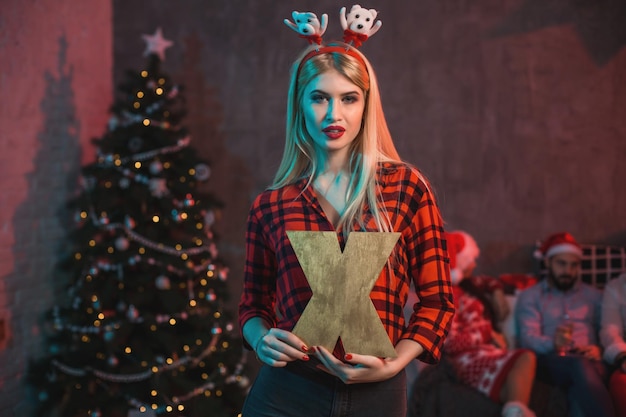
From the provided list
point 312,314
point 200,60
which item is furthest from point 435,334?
point 200,60

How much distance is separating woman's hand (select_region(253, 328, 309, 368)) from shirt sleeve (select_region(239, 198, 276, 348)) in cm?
21

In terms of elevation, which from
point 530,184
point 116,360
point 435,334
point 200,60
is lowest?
point 116,360

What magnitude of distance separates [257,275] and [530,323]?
2.70 m

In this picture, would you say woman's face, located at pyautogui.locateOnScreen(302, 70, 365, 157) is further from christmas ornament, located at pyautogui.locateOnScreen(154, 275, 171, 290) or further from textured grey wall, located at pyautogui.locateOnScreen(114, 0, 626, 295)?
textured grey wall, located at pyautogui.locateOnScreen(114, 0, 626, 295)

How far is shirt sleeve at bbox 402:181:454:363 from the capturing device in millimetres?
1429

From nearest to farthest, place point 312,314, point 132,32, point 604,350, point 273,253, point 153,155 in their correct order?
point 312,314
point 273,253
point 604,350
point 153,155
point 132,32

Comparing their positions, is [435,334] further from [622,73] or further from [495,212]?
[622,73]

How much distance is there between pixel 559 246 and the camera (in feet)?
13.0

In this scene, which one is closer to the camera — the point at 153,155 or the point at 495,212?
the point at 153,155

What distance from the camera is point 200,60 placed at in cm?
493

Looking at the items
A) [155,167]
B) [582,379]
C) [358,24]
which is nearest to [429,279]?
[358,24]

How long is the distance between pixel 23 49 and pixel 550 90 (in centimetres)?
317

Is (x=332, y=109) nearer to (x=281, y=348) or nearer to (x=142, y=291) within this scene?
(x=281, y=348)

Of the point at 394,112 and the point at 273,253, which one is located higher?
the point at 394,112
